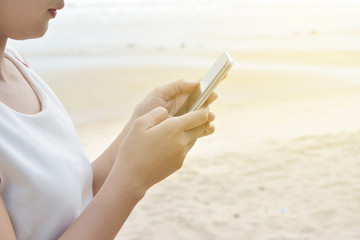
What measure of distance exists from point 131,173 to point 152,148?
0.08 m

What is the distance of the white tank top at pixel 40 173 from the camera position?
1.08 m

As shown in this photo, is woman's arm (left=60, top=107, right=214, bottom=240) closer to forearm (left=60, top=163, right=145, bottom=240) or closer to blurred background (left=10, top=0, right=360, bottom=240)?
forearm (left=60, top=163, right=145, bottom=240)

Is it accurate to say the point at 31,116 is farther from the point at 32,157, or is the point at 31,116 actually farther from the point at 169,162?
the point at 169,162

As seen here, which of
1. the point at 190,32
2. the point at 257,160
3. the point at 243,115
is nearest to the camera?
the point at 257,160

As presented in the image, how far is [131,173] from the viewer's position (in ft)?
3.76

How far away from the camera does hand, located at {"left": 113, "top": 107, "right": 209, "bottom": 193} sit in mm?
1147

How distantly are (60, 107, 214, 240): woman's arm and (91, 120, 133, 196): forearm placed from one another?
16.2 inches

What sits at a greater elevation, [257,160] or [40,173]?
[40,173]

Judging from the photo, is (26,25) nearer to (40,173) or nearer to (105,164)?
(40,173)

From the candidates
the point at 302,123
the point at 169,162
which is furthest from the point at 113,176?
the point at 302,123

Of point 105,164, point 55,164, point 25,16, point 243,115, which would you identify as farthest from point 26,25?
point 243,115

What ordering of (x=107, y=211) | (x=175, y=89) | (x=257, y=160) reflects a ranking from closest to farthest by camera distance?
(x=107, y=211)
(x=175, y=89)
(x=257, y=160)

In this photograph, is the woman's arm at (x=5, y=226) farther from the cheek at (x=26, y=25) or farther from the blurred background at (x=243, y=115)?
the blurred background at (x=243, y=115)

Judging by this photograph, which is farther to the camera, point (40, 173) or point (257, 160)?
point (257, 160)
